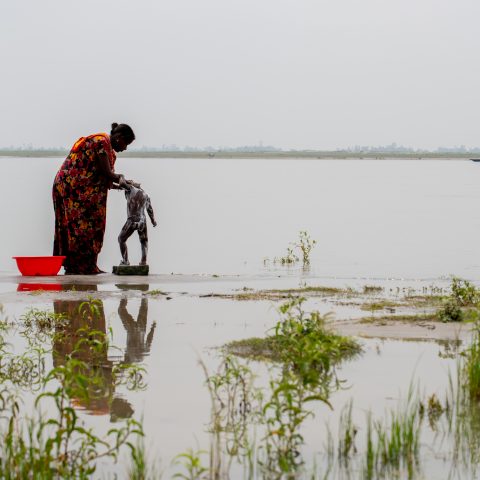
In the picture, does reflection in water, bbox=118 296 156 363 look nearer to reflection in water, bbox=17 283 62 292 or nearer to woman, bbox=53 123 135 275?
reflection in water, bbox=17 283 62 292

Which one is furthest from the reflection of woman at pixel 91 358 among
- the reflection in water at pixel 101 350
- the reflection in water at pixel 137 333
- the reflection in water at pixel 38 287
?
the reflection in water at pixel 38 287

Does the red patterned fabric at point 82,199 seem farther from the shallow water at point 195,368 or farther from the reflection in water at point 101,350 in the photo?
the shallow water at point 195,368

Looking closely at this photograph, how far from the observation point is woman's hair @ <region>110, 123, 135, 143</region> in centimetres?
1410

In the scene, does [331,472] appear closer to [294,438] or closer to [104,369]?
[294,438]

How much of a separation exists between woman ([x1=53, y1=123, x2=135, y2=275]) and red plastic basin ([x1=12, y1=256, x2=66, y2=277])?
24 cm

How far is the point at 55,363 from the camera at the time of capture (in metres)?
8.77

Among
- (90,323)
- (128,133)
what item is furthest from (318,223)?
(90,323)

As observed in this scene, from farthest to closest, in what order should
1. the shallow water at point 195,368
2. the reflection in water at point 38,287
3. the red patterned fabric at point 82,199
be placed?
the red patterned fabric at point 82,199 < the reflection in water at point 38,287 < the shallow water at point 195,368

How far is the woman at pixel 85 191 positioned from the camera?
14141mm

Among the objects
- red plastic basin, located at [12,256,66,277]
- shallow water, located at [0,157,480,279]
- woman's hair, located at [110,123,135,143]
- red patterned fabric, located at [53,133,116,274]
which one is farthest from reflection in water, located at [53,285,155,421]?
shallow water, located at [0,157,480,279]

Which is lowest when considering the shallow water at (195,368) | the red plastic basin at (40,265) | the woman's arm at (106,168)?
the shallow water at (195,368)

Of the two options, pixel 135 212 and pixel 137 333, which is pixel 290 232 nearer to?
pixel 135 212

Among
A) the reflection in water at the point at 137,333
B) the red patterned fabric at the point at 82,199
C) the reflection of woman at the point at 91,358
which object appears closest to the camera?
the reflection of woman at the point at 91,358

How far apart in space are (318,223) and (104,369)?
24.0 m
